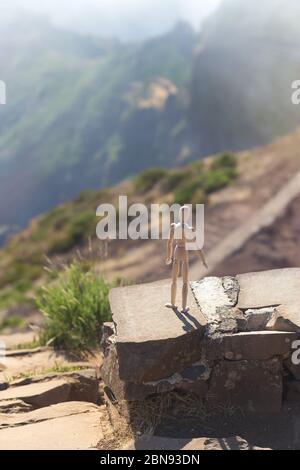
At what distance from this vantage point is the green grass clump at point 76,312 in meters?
7.82

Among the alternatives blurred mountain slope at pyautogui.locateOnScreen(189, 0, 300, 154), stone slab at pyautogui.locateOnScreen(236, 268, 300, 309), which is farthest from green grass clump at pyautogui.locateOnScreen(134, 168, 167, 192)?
blurred mountain slope at pyautogui.locateOnScreen(189, 0, 300, 154)

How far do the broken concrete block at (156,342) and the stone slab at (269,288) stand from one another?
22.4 inches

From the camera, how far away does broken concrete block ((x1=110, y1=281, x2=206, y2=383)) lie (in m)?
5.24

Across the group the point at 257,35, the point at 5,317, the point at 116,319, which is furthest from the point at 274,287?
the point at 257,35

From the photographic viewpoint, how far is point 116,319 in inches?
229

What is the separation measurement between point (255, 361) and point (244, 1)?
304ft

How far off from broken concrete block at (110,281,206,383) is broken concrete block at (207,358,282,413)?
29 centimetres

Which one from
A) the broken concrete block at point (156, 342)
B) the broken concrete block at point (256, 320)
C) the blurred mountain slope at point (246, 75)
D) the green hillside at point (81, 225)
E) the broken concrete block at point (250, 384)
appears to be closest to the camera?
the broken concrete block at point (156, 342)

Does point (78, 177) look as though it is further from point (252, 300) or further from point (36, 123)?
point (252, 300)

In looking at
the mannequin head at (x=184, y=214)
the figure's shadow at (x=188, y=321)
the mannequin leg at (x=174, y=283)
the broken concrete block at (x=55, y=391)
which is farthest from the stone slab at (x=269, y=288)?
the broken concrete block at (x=55, y=391)

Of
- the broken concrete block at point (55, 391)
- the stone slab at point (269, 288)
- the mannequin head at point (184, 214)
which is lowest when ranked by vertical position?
the broken concrete block at point (55, 391)

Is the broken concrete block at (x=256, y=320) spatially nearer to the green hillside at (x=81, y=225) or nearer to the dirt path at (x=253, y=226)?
the dirt path at (x=253, y=226)

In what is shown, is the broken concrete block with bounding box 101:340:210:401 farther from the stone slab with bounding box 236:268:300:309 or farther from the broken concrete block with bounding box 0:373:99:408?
the broken concrete block with bounding box 0:373:99:408

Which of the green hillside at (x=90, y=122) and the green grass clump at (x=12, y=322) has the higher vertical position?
the green hillside at (x=90, y=122)
